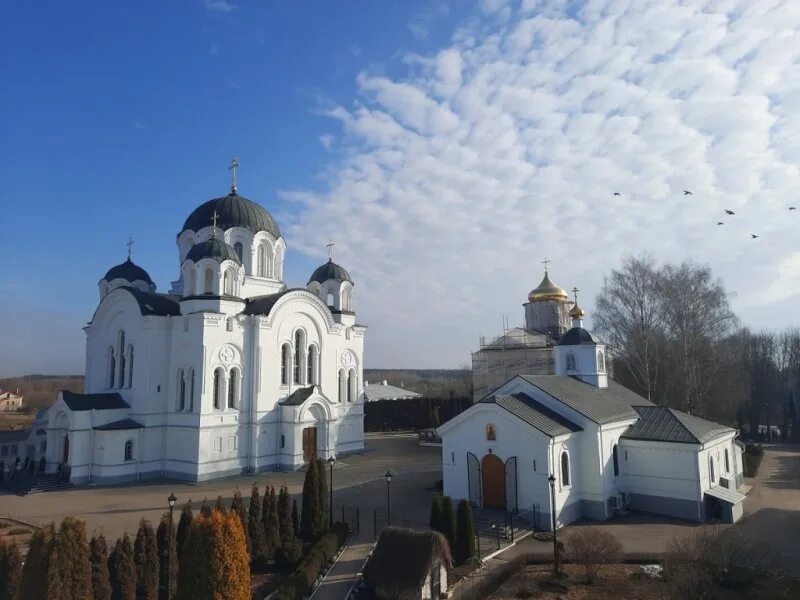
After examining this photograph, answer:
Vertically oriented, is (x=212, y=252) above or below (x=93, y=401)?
above

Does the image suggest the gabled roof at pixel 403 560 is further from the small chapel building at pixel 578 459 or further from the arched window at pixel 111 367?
the arched window at pixel 111 367

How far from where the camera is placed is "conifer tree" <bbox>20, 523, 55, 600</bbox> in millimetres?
9188

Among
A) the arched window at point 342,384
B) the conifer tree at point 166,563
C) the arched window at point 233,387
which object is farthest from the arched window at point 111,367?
the conifer tree at point 166,563

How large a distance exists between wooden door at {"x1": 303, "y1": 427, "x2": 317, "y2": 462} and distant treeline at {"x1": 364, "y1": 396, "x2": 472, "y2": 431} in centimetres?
1801

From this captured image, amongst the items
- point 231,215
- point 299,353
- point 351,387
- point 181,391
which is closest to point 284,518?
point 181,391

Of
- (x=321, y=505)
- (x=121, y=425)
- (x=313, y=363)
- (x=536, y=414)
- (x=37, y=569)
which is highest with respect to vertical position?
(x=313, y=363)

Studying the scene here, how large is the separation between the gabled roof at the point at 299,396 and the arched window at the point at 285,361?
0.74m

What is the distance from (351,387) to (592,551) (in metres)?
21.1

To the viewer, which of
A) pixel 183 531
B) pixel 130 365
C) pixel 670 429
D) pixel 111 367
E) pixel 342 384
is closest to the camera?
pixel 183 531

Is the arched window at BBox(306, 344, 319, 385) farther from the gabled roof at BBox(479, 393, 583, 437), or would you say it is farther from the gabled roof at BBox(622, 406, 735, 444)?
the gabled roof at BBox(622, 406, 735, 444)

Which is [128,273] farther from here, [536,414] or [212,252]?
[536,414]

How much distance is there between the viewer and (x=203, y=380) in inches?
955

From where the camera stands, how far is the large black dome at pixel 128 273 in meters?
30.2

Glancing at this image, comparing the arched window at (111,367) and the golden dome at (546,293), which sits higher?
the golden dome at (546,293)
